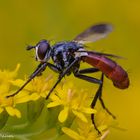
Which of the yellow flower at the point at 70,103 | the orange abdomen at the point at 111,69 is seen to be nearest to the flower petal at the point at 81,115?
the yellow flower at the point at 70,103

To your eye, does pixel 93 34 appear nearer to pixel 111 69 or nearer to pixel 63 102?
pixel 111 69

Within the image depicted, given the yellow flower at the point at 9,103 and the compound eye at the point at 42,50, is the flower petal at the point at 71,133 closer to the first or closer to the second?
the yellow flower at the point at 9,103

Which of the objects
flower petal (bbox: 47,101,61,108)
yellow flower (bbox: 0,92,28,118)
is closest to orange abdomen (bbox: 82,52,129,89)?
flower petal (bbox: 47,101,61,108)

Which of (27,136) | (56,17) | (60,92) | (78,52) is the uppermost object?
(56,17)

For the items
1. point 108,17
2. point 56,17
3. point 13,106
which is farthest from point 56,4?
point 13,106

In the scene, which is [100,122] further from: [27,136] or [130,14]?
[130,14]

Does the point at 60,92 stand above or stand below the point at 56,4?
below
